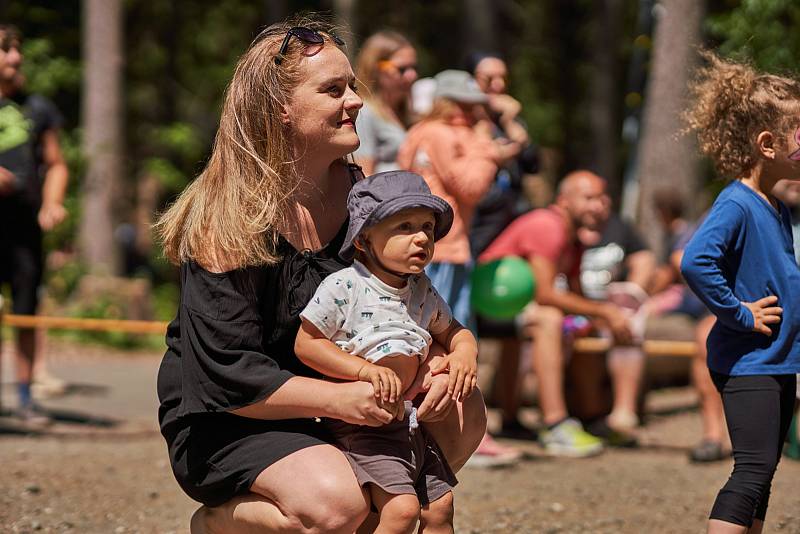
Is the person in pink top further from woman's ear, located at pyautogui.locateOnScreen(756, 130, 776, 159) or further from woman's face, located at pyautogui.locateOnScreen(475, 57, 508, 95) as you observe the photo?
woman's ear, located at pyautogui.locateOnScreen(756, 130, 776, 159)

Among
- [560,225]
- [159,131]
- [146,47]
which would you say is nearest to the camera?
[560,225]

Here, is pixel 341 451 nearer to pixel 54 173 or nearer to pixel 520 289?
pixel 520 289

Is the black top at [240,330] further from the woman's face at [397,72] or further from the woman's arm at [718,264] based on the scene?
the woman's face at [397,72]

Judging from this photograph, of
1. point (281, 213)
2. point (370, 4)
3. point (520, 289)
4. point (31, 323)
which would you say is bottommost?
point (31, 323)

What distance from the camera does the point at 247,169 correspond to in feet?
11.5

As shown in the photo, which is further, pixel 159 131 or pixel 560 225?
pixel 159 131

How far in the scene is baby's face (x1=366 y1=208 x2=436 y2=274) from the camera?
337 cm

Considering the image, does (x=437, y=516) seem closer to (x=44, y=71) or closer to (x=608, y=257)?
(x=608, y=257)

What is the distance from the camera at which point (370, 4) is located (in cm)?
2512

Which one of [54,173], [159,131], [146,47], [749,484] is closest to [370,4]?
[146,47]

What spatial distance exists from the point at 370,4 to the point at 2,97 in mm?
18201

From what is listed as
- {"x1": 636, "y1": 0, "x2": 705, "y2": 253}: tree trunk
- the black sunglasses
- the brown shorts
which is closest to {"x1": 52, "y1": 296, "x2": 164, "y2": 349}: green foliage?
{"x1": 636, "y1": 0, "x2": 705, "y2": 253}: tree trunk

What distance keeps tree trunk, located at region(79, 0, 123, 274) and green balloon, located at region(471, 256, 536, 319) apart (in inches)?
300

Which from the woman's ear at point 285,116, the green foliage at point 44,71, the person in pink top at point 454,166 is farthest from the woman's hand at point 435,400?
the green foliage at point 44,71
